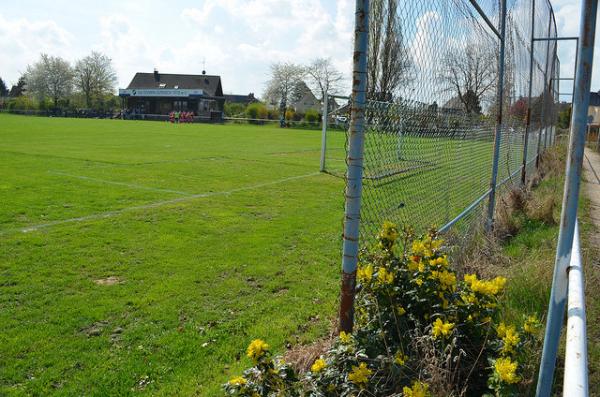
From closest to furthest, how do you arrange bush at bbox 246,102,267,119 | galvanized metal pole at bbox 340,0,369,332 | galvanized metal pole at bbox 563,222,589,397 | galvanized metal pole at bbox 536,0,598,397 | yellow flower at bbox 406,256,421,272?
1. galvanized metal pole at bbox 563,222,589,397
2. galvanized metal pole at bbox 536,0,598,397
3. galvanized metal pole at bbox 340,0,369,332
4. yellow flower at bbox 406,256,421,272
5. bush at bbox 246,102,267,119

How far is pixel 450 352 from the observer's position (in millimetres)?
2428

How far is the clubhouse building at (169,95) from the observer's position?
74500mm

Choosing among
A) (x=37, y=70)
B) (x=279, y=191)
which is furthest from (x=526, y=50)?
(x=37, y=70)

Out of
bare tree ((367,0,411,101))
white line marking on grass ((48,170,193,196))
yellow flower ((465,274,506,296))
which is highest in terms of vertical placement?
bare tree ((367,0,411,101))

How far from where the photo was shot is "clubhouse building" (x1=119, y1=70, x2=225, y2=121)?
74500mm

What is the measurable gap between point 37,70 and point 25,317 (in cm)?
9521

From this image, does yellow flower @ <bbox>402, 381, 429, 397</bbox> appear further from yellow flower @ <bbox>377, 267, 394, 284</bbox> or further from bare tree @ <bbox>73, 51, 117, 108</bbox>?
bare tree @ <bbox>73, 51, 117, 108</bbox>

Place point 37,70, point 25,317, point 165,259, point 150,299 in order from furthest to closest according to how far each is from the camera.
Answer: point 37,70 < point 165,259 < point 150,299 < point 25,317

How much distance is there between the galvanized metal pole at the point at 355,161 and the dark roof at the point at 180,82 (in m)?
79.5

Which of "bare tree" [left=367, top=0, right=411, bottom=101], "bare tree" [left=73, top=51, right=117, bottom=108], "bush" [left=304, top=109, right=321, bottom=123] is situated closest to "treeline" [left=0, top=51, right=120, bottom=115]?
"bare tree" [left=73, top=51, right=117, bottom=108]

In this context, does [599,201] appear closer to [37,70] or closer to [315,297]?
[315,297]

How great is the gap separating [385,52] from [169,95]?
Answer: 7589 cm

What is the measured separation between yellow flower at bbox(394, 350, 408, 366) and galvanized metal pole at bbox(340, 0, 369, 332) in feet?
1.37

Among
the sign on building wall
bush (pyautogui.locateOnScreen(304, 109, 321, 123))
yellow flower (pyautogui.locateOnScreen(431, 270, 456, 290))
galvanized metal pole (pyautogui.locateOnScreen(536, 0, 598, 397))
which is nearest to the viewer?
galvanized metal pole (pyautogui.locateOnScreen(536, 0, 598, 397))
